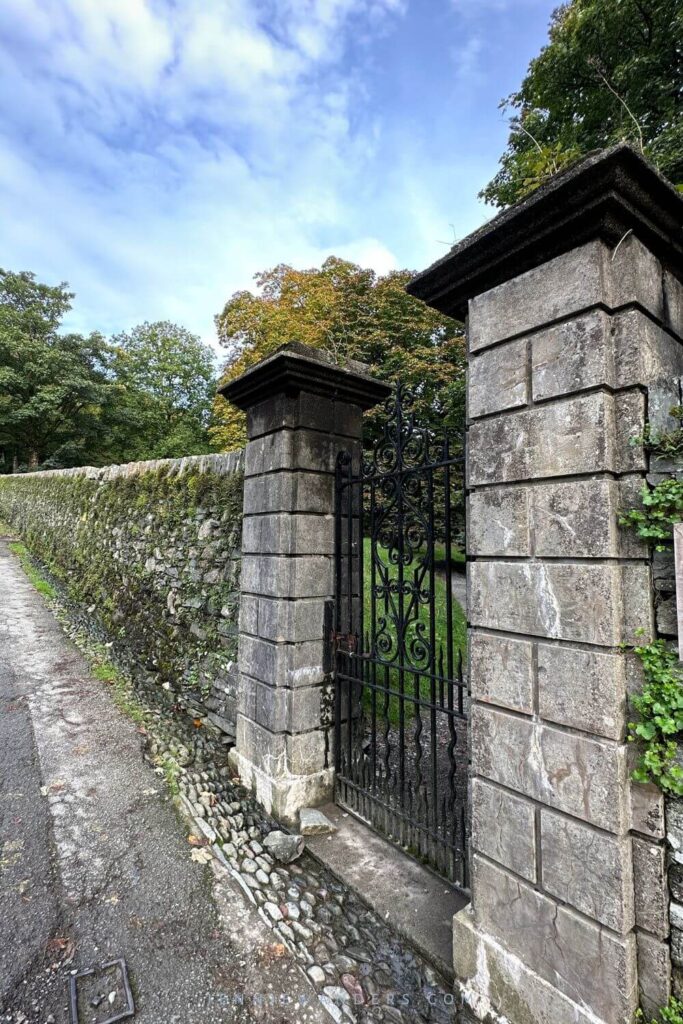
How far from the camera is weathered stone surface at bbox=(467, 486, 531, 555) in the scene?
6.70 feet

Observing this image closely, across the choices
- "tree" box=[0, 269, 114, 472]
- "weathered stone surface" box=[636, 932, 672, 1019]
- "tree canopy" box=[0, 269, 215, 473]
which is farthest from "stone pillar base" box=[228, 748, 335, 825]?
"tree" box=[0, 269, 114, 472]

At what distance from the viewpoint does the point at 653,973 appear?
1723 millimetres

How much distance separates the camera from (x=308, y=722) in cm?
361

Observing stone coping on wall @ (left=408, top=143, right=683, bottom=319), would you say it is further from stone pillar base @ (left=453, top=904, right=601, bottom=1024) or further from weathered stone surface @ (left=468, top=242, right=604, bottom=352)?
stone pillar base @ (left=453, top=904, right=601, bottom=1024)

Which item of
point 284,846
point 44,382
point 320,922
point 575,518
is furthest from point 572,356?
point 44,382

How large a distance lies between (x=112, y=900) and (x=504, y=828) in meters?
2.26

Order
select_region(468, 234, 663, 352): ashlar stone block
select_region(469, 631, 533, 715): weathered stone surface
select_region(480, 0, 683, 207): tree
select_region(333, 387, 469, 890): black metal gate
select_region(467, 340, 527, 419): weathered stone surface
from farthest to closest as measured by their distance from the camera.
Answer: select_region(480, 0, 683, 207): tree < select_region(333, 387, 469, 890): black metal gate < select_region(467, 340, 527, 419): weathered stone surface < select_region(469, 631, 533, 715): weathered stone surface < select_region(468, 234, 663, 352): ashlar stone block

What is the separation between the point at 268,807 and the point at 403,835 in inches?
41.8

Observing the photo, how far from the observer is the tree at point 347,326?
14.5 metres

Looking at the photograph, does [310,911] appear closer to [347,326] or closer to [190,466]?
[190,466]

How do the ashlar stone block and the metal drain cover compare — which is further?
the metal drain cover

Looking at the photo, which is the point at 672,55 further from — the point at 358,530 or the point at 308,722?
the point at 308,722

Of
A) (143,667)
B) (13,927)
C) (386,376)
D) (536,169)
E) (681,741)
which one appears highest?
(386,376)

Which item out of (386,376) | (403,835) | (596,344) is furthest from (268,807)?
(386,376)
